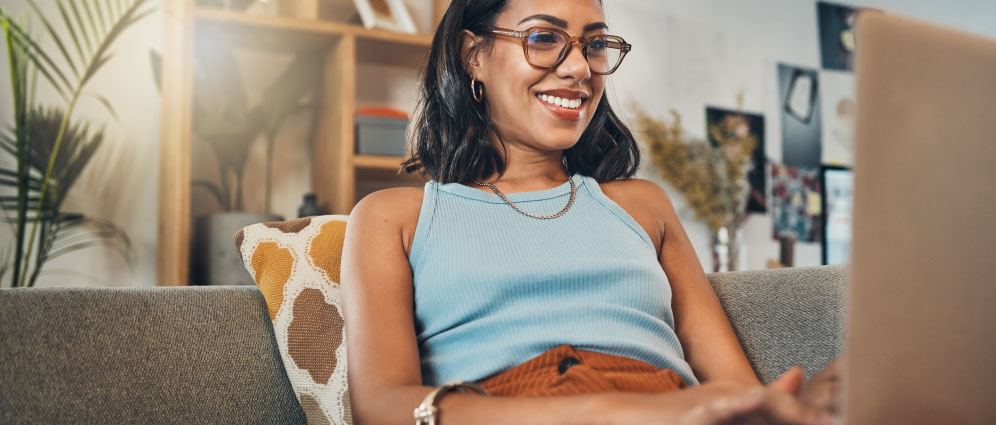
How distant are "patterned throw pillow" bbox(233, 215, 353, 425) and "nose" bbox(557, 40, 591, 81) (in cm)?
39

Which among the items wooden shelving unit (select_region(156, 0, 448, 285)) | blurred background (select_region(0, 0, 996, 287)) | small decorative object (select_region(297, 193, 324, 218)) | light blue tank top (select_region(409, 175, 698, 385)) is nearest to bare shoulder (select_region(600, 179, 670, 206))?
light blue tank top (select_region(409, 175, 698, 385))

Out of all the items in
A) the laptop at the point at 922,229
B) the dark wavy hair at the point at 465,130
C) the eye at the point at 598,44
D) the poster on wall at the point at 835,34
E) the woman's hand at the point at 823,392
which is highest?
the poster on wall at the point at 835,34

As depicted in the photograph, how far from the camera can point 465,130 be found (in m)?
1.21

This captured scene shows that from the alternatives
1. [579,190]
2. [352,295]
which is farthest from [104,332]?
[579,190]

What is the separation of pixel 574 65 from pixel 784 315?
1.55 ft

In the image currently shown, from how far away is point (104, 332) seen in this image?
0.90 metres

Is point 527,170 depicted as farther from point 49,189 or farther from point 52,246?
point 52,246

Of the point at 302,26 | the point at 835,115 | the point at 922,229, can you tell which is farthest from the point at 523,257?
the point at 835,115

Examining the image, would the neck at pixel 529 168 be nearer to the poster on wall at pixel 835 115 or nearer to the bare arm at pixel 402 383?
the bare arm at pixel 402 383

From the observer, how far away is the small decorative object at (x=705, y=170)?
3.23 meters

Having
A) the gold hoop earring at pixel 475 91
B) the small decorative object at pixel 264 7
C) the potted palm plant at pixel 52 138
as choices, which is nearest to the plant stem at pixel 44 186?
the potted palm plant at pixel 52 138

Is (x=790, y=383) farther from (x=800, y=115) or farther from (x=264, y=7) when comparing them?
(x=800, y=115)

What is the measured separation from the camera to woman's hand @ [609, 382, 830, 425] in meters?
0.47

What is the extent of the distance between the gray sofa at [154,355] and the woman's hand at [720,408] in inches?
21.3
